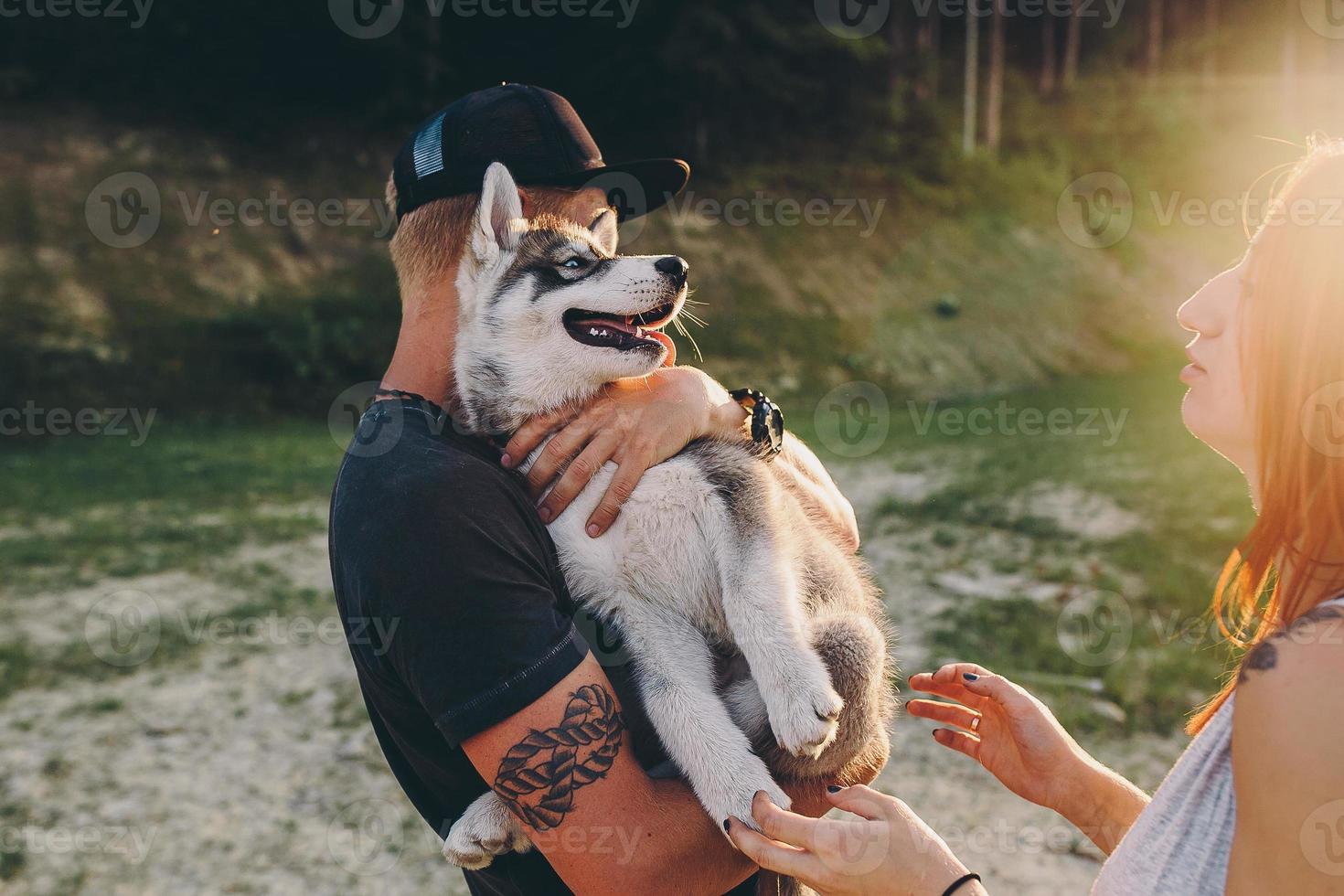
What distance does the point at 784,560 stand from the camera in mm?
2793

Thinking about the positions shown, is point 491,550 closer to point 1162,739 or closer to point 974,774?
point 974,774

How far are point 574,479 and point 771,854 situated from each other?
1.03 meters

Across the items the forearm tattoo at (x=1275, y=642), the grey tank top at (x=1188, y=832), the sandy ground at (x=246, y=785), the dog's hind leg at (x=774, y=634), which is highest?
the forearm tattoo at (x=1275, y=642)

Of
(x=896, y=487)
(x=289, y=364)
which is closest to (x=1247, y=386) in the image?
(x=896, y=487)

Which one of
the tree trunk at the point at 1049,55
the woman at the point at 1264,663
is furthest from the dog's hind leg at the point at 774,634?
the tree trunk at the point at 1049,55

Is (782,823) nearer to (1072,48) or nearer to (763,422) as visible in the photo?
(763,422)

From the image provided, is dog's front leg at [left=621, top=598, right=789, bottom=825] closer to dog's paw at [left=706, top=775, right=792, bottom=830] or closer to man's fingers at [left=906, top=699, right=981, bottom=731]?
dog's paw at [left=706, top=775, right=792, bottom=830]

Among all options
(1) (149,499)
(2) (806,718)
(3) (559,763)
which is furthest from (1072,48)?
(3) (559,763)

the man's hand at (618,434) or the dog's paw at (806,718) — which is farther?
the man's hand at (618,434)

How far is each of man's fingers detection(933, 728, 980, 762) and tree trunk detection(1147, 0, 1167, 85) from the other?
51.0m

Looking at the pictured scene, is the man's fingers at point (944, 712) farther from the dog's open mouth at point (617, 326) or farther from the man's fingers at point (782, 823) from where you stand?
the dog's open mouth at point (617, 326)

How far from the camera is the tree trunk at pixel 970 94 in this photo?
33.8 meters

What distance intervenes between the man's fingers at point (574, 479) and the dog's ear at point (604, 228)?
0.82 m

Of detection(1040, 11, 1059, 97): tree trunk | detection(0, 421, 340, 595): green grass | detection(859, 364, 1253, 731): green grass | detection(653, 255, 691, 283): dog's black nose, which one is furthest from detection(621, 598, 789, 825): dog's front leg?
detection(1040, 11, 1059, 97): tree trunk
